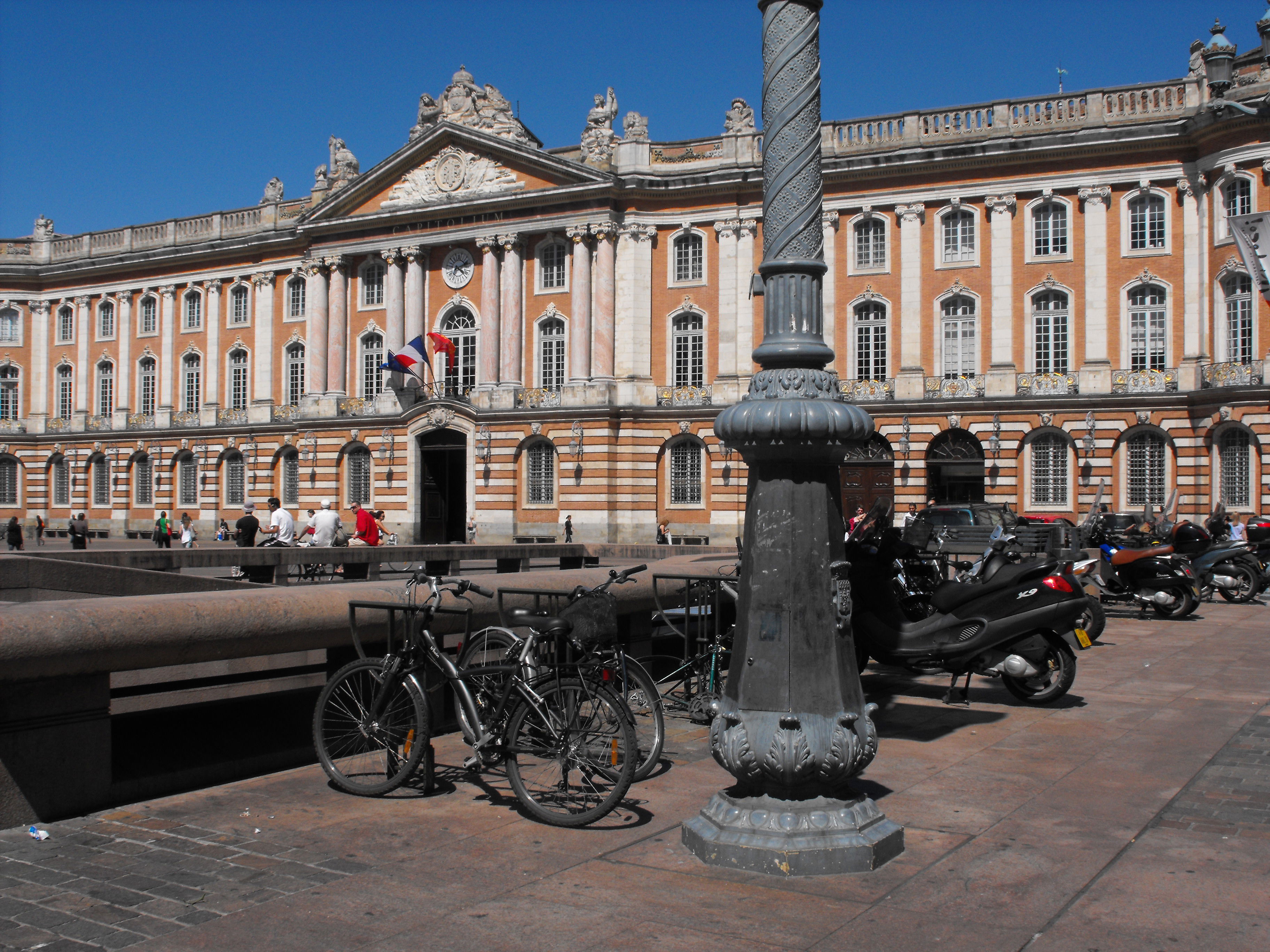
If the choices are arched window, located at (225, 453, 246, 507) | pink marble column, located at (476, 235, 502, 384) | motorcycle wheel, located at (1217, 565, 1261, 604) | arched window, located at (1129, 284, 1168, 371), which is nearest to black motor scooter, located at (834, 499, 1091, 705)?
motorcycle wheel, located at (1217, 565, 1261, 604)

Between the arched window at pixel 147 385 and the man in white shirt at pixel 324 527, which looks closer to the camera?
the man in white shirt at pixel 324 527

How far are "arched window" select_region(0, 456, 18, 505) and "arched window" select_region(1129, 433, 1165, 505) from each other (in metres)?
50.8

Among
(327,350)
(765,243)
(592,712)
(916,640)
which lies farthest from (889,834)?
(327,350)

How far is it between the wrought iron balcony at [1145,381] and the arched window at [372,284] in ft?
90.2

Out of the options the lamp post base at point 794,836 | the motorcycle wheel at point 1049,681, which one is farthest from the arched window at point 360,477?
the lamp post base at point 794,836

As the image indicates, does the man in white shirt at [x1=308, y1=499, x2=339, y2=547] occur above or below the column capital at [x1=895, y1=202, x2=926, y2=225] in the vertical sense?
below

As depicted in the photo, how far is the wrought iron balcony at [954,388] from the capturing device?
36969mm

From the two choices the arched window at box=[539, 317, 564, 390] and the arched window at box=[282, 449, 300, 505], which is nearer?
the arched window at box=[539, 317, 564, 390]

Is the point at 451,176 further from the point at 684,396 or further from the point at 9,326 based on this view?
the point at 9,326

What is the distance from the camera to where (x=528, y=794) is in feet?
20.4

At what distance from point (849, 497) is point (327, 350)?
22021 mm

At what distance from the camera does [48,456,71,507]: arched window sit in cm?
5628

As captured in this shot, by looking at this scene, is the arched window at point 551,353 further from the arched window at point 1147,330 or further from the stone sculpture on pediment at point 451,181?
the arched window at point 1147,330

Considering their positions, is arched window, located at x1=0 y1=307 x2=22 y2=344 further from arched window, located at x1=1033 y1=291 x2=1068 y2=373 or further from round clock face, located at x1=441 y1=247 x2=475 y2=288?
arched window, located at x1=1033 y1=291 x2=1068 y2=373
